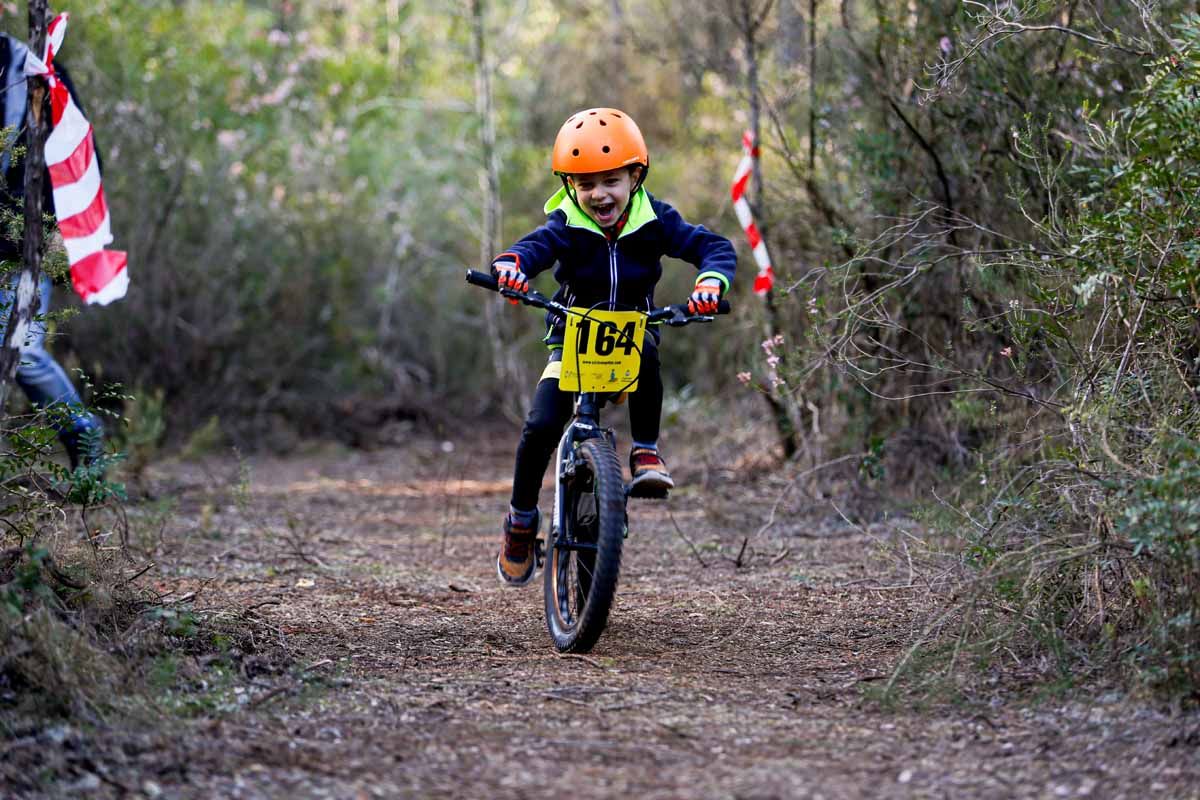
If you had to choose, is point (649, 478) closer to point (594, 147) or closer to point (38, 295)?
point (594, 147)

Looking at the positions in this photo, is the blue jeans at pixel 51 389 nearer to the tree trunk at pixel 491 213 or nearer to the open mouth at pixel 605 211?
the open mouth at pixel 605 211

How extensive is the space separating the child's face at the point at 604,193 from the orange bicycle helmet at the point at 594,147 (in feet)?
0.17

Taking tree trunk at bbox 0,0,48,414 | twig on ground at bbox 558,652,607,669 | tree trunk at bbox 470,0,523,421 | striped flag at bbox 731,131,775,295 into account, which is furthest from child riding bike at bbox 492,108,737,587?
tree trunk at bbox 470,0,523,421

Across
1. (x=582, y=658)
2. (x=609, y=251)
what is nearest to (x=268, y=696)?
(x=582, y=658)

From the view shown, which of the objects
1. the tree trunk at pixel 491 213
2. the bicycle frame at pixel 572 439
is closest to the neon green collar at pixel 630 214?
the bicycle frame at pixel 572 439

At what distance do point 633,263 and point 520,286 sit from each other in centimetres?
55

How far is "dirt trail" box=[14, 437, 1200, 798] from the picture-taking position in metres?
3.20

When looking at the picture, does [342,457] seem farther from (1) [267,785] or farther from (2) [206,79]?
(1) [267,785]

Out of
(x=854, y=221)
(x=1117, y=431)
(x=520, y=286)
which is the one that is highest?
(x=854, y=221)

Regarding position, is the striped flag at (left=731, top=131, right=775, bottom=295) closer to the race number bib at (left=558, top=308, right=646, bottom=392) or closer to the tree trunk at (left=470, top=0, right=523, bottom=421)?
the race number bib at (left=558, top=308, right=646, bottom=392)

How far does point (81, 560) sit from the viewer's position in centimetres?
432

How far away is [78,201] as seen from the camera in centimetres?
452

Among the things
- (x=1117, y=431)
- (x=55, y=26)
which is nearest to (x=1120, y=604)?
(x=1117, y=431)

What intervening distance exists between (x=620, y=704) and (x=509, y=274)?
1.53 meters
